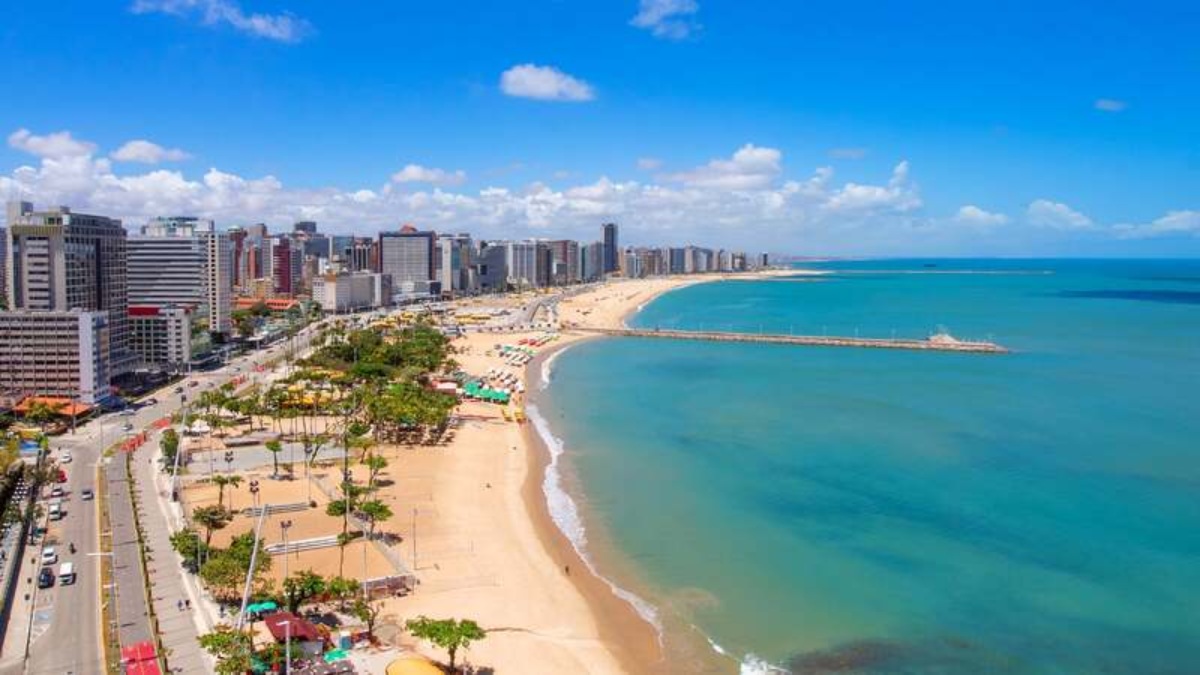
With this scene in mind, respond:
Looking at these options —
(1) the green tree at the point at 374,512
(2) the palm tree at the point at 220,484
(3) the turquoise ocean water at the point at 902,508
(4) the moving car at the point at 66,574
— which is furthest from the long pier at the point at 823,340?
(4) the moving car at the point at 66,574

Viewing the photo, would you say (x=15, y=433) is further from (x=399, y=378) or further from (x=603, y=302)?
(x=603, y=302)

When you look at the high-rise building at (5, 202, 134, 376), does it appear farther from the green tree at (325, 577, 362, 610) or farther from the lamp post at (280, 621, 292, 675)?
the lamp post at (280, 621, 292, 675)

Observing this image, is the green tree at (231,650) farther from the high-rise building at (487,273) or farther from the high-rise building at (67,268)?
the high-rise building at (487,273)

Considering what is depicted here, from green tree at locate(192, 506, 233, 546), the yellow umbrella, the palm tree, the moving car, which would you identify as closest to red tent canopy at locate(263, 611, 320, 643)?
the yellow umbrella

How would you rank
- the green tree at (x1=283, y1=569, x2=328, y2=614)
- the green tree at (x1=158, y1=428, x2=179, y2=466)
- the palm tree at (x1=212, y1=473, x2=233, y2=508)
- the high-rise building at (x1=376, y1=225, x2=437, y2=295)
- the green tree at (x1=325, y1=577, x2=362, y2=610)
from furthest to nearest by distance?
the high-rise building at (x1=376, y1=225, x2=437, y2=295) < the green tree at (x1=158, y1=428, x2=179, y2=466) < the palm tree at (x1=212, y1=473, x2=233, y2=508) < the green tree at (x1=325, y1=577, x2=362, y2=610) < the green tree at (x1=283, y1=569, x2=328, y2=614)

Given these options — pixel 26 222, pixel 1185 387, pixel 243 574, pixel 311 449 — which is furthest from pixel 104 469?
pixel 1185 387

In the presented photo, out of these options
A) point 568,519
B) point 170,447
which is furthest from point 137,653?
point 170,447
